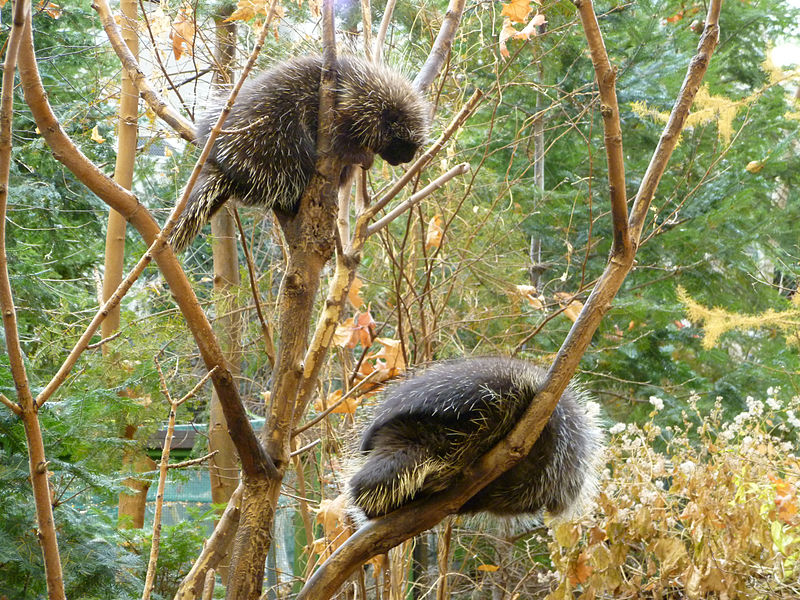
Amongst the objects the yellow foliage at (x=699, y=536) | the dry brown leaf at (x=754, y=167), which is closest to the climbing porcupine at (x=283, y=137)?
the yellow foliage at (x=699, y=536)

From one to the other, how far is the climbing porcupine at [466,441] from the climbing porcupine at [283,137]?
1.18 feet

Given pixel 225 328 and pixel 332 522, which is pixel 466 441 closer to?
pixel 332 522

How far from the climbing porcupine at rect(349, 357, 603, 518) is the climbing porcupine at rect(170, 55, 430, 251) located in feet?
1.18

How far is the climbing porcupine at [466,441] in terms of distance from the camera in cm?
101

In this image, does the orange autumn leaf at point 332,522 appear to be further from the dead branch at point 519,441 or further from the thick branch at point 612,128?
the thick branch at point 612,128

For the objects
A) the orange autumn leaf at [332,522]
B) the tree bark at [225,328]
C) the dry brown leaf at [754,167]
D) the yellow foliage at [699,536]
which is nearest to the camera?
the orange autumn leaf at [332,522]

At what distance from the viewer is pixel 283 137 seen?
116 centimetres

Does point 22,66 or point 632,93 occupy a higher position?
point 632,93

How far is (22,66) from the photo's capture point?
697mm

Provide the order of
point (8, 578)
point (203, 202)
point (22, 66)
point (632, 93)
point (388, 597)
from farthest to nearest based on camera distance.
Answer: point (632, 93) → point (388, 597) → point (8, 578) → point (203, 202) → point (22, 66)

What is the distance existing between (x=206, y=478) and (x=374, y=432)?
2.73 m

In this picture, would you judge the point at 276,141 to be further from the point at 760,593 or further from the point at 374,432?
the point at 760,593

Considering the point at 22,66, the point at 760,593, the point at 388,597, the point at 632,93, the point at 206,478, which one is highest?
the point at 632,93

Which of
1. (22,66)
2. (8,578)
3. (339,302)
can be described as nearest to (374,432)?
(339,302)
